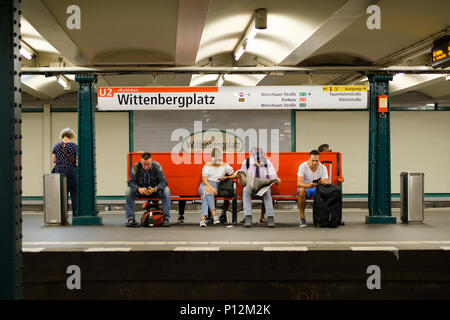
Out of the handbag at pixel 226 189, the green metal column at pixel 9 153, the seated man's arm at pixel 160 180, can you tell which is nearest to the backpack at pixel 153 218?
the seated man's arm at pixel 160 180

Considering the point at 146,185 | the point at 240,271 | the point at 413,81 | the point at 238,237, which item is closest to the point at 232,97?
the point at 146,185

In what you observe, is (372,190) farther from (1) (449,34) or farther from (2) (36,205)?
(2) (36,205)

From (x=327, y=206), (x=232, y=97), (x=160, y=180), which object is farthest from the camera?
(x=232, y=97)

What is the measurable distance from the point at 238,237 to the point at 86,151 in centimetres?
411

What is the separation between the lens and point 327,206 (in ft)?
27.3

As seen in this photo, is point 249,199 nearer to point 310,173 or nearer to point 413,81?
point 310,173

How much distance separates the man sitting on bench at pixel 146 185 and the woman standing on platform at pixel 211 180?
0.67 metres

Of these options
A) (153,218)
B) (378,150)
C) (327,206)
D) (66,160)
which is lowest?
(153,218)

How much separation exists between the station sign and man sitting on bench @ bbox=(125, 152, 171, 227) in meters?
1.18

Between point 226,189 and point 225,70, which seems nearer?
point 226,189

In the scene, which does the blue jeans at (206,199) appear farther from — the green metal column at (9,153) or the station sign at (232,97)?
the green metal column at (9,153)

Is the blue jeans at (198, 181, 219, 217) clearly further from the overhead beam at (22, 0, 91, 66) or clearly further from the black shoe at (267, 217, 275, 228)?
the overhead beam at (22, 0, 91, 66)

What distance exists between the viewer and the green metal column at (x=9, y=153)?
2904 millimetres

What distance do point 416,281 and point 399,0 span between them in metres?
3.66
